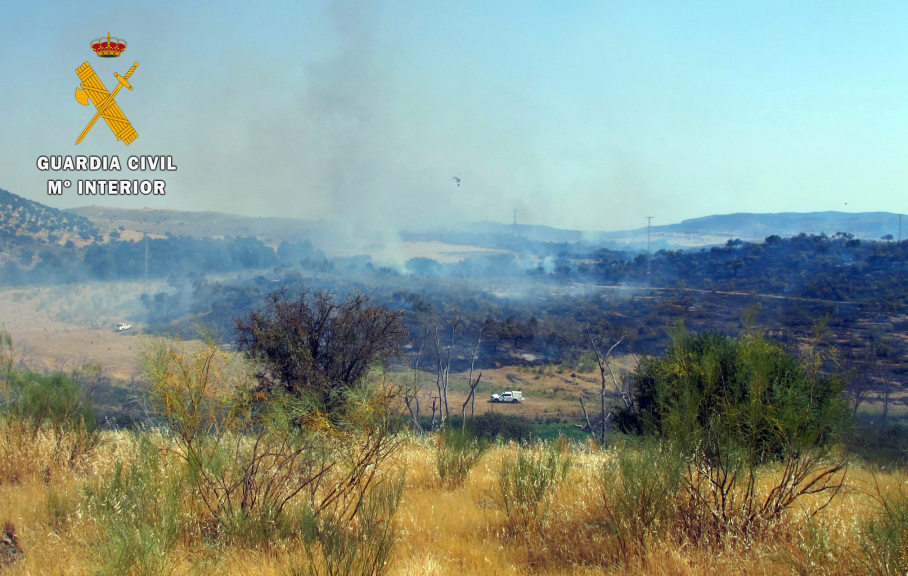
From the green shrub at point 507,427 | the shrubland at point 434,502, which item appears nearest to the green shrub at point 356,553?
the shrubland at point 434,502

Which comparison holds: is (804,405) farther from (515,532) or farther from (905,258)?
(905,258)

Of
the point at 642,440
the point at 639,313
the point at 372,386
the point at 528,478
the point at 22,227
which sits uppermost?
the point at 22,227

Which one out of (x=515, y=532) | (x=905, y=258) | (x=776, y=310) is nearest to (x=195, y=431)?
(x=515, y=532)

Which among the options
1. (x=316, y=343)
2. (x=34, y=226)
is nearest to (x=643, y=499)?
(x=316, y=343)

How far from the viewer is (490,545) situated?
17.8 ft

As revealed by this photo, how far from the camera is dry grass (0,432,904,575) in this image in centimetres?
452

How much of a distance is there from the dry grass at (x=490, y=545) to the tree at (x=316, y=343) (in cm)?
456

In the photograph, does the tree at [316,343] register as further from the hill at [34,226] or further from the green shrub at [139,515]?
the hill at [34,226]

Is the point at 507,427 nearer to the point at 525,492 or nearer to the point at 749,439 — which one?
the point at 525,492

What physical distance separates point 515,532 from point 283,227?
12382 cm

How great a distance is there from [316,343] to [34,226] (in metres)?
64.0

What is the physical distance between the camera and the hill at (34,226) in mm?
54259

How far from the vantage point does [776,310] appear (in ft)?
139

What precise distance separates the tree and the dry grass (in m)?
4.56
